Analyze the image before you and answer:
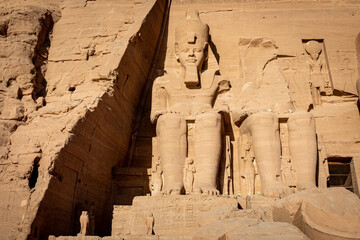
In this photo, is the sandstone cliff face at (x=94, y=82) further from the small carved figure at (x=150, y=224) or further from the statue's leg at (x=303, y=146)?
the small carved figure at (x=150, y=224)

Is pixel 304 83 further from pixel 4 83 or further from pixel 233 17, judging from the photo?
pixel 4 83

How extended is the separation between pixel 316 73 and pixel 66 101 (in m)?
4.76

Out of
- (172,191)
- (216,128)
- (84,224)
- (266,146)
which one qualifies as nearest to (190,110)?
(216,128)

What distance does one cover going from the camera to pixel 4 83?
648cm

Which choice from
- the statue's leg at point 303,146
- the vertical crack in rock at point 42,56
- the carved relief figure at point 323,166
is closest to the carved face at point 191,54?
the statue's leg at point 303,146

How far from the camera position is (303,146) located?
644 cm

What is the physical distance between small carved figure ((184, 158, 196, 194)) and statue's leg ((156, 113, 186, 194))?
0.21ft

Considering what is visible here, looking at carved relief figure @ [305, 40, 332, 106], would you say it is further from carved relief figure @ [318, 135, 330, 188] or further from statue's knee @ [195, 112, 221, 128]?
statue's knee @ [195, 112, 221, 128]

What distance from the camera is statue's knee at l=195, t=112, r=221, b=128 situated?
6484mm

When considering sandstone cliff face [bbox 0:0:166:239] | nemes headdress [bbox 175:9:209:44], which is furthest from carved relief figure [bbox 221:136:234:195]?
nemes headdress [bbox 175:9:209:44]

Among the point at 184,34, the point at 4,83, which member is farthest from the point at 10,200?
the point at 184,34

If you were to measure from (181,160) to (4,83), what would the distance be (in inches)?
120

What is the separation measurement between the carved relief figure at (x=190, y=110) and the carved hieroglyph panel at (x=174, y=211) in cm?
33

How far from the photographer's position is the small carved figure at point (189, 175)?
20.7 ft
